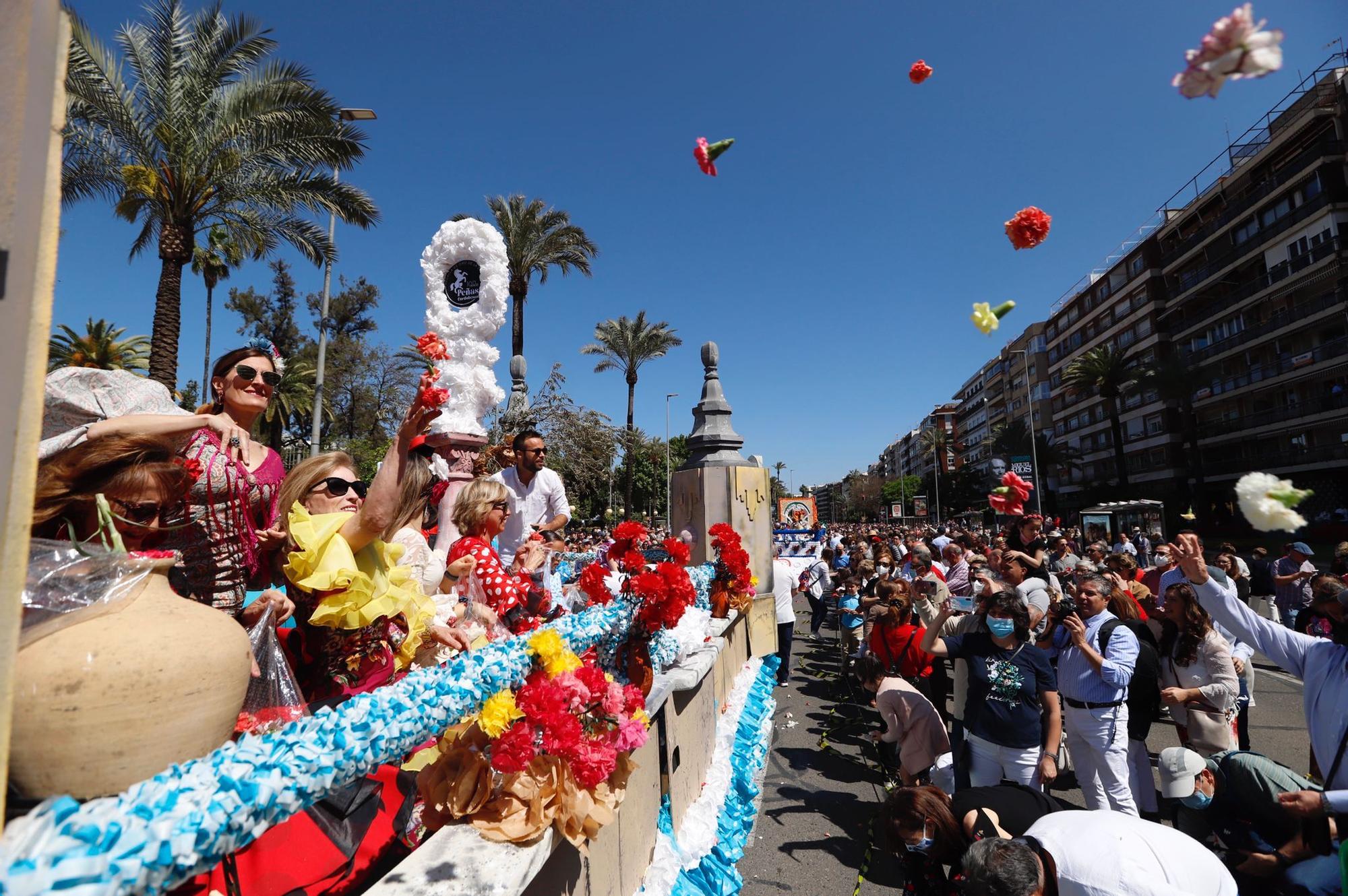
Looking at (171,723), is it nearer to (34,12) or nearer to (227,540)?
(34,12)

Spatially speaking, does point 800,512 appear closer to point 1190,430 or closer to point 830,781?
point 830,781

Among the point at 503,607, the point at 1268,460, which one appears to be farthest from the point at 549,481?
the point at 1268,460

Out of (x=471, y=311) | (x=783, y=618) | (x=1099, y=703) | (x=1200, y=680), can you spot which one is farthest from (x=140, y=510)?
(x=471, y=311)

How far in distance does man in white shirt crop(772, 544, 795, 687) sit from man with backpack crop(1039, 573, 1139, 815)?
14.2 ft

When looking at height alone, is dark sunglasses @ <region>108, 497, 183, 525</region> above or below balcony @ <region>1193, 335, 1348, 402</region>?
below

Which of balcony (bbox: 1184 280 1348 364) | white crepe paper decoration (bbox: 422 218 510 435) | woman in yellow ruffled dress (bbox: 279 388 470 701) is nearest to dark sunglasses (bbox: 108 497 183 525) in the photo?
woman in yellow ruffled dress (bbox: 279 388 470 701)

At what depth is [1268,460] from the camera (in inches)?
1355

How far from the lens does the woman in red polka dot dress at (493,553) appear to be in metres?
3.39

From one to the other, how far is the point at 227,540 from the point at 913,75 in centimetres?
444

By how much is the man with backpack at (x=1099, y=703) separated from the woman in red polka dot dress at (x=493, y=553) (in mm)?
3803

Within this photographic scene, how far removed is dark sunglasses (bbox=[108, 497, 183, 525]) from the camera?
1.68 metres

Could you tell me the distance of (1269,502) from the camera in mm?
1998

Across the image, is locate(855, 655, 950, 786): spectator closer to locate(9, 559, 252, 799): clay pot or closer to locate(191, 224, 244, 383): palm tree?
locate(9, 559, 252, 799): clay pot

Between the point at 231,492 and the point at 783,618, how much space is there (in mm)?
7438
